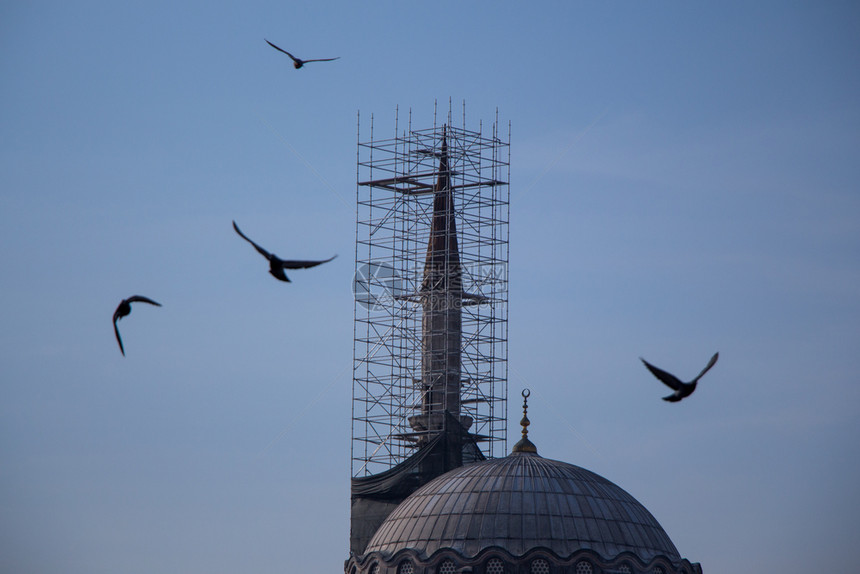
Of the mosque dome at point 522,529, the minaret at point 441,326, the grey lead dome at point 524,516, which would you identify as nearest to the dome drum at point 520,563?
the mosque dome at point 522,529

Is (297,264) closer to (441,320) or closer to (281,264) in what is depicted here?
(281,264)

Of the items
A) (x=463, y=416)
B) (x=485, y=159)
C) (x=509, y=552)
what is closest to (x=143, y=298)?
(x=509, y=552)

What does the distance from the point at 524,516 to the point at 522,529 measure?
1.70ft

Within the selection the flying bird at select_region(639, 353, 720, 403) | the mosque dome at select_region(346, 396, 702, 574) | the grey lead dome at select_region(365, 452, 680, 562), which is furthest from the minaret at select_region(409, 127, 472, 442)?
the flying bird at select_region(639, 353, 720, 403)

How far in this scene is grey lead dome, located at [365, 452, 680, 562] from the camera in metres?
54.7

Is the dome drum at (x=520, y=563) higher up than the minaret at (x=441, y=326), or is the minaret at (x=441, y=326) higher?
the minaret at (x=441, y=326)

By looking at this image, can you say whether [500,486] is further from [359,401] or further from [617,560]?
[359,401]

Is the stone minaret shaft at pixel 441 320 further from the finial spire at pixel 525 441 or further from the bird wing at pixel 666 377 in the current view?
the bird wing at pixel 666 377

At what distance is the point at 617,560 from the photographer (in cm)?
5428

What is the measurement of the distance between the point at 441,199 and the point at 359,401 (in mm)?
8430

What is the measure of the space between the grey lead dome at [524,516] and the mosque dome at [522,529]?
28 mm

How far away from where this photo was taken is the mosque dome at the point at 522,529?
54.0 metres

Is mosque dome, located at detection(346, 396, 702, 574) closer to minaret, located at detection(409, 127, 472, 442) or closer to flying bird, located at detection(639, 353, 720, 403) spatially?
minaret, located at detection(409, 127, 472, 442)

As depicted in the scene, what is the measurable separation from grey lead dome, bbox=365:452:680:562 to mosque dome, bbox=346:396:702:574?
1.1 inches
